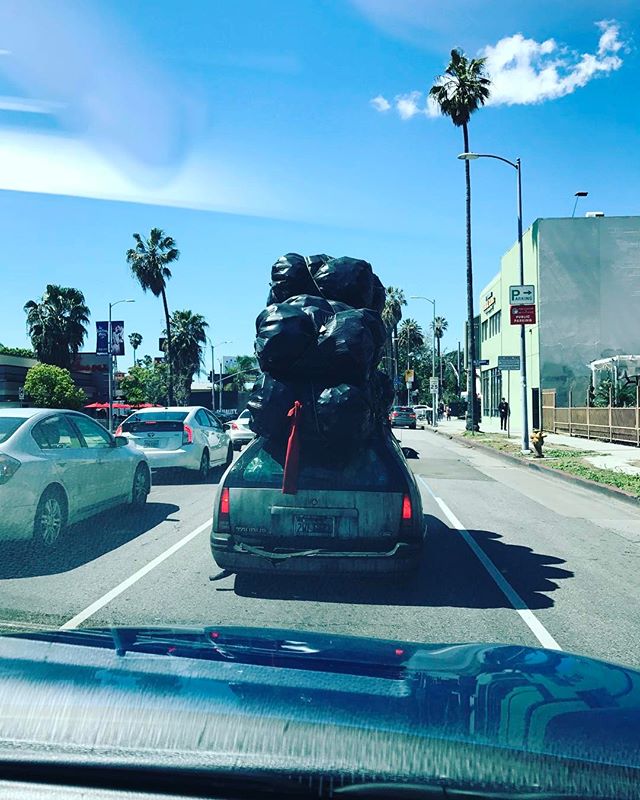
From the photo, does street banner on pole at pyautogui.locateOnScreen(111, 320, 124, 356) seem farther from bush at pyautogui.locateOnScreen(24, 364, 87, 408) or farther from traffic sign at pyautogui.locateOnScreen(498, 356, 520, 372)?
bush at pyautogui.locateOnScreen(24, 364, 87, 408)

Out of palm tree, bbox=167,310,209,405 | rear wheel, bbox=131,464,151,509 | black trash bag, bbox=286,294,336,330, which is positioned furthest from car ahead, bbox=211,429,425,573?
palm tree, bbox=167,310,209,405

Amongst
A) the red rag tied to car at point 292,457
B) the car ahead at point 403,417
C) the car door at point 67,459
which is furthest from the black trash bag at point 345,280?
the car ahead at point 403,417

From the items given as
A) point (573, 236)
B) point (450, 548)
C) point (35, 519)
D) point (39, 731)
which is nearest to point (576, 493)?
point (450, 548)

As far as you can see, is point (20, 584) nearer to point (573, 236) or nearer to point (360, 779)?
point (360, 779)

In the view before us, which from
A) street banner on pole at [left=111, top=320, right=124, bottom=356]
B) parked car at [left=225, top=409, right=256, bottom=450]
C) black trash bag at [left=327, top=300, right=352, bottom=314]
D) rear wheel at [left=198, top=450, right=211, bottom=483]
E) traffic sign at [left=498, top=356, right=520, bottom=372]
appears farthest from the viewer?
street banner on pole at [left=111, top=320, right=124, bottom=356]

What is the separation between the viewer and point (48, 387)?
57.2m

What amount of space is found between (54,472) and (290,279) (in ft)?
11.0

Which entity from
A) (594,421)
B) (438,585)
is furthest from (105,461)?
(594,421)

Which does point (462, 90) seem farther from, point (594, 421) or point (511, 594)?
point (511, 594)

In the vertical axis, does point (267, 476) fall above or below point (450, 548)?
above

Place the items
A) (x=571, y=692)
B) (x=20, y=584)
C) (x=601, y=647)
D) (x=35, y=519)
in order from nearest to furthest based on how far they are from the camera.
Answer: (x=571, y=692) → (x=601, y=647) → (x=20, y=584) → (x=35, y=519)

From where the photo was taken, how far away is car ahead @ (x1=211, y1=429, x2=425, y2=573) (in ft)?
20.8

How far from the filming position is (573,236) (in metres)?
38.8

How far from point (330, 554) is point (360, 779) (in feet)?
14.5
